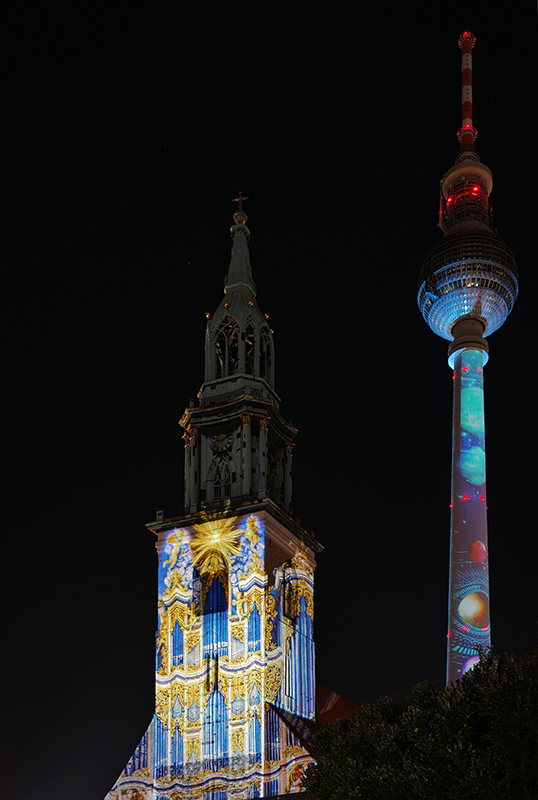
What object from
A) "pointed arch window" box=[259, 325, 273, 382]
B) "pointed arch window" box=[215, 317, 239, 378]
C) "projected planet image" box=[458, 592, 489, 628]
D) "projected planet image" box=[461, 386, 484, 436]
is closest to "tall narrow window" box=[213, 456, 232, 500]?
"pointed arch window" box=[215, 317, 239, 378]

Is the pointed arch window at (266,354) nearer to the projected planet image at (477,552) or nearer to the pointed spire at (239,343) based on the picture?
the pointed spire at (239,343)

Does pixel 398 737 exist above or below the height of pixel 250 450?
below

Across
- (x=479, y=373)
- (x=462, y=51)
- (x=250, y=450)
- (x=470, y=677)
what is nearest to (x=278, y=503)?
(x=250, y=450)

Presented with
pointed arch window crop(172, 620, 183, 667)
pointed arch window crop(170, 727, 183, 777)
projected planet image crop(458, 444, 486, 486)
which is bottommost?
pointed arch window crop(170, 727, 183, 777)

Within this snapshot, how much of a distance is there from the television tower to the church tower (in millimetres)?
33325

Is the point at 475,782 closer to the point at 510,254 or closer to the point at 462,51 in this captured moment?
the point at 510,254

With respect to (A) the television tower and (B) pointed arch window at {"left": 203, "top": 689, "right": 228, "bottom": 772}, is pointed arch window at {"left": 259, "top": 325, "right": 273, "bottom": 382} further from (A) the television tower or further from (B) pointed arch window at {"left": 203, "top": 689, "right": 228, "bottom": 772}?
(A) the television tower

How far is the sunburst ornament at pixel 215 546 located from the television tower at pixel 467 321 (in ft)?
130

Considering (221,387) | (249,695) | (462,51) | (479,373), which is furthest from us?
(462,51)

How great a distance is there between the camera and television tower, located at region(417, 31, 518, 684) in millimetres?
109625

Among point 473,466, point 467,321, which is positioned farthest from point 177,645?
point 467,321

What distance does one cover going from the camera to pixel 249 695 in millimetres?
70875

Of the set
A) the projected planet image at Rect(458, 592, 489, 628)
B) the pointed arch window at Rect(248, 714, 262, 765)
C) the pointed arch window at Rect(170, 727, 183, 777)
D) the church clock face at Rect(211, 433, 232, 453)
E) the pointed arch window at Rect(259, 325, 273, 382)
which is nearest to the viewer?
the pointed arch window at Rect(248, 714, 262, 765)

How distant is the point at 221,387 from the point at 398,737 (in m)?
45.9
